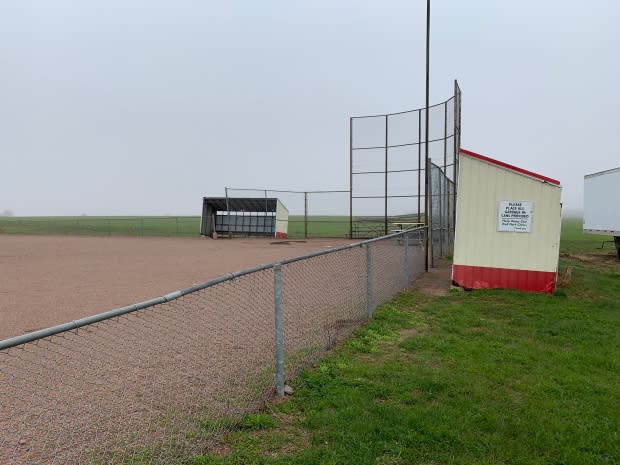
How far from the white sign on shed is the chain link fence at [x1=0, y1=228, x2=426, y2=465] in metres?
3.54

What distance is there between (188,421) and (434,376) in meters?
2.34

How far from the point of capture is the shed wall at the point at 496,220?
848cm

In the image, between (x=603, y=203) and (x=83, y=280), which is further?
(x=603, y=203)

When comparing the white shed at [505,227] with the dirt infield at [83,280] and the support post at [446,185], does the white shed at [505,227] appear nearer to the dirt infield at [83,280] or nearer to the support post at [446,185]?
the dirt infield at [83,280]

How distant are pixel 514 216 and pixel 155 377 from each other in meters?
7.17

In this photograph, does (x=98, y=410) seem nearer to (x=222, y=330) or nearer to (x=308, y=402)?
(x=308, y=402)

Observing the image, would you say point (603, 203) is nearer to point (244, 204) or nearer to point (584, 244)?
point (584, 244)

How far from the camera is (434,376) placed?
437 centimetres

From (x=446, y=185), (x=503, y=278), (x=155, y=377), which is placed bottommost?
(x=155, y=377)

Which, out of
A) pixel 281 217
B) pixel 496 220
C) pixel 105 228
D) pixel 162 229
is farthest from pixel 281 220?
pixel 105 228

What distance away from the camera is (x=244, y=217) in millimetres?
28031

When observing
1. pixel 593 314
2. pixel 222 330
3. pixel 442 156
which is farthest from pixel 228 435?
pixel 442 156

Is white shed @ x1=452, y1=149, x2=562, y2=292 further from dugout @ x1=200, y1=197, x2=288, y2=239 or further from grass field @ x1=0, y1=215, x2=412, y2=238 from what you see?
dugout @ x1=200, y1=197, x2=288, y2=239

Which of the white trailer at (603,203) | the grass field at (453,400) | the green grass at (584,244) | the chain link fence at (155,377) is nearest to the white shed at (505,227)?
the grass field at (453,400)
